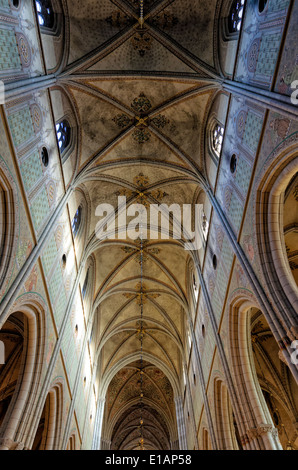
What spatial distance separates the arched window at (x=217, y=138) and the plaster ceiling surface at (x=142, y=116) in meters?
0.91

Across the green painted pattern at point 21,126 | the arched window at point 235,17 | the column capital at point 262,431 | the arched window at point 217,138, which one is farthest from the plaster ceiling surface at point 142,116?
the column capital at point 262,431

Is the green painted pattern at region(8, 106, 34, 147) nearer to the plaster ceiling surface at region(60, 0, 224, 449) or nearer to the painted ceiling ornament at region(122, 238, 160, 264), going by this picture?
the plaster ceiling surface at region(60, 0, 224, 449)

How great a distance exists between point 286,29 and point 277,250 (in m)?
4.84

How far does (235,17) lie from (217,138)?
387 cm

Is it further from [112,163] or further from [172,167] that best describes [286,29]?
[112,163]

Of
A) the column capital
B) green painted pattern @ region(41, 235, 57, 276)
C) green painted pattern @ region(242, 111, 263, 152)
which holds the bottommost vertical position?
the column capital

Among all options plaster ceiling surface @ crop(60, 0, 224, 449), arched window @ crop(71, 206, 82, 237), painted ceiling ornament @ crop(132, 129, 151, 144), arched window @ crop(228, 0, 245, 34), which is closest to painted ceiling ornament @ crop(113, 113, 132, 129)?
plaster ceiling surface @ crop(60, 0, 224, 449)

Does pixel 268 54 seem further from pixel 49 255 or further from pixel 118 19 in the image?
pixel 49 255

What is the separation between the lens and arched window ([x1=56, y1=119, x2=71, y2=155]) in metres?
11.4

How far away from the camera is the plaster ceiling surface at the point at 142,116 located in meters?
11.3

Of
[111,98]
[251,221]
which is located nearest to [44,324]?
[251,221]

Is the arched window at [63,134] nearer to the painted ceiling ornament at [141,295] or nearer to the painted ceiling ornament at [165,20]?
the painted ceiling ornament at [165,20]

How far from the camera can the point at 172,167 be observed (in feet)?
45.2

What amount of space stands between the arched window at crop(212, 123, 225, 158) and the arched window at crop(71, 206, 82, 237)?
6.50m
